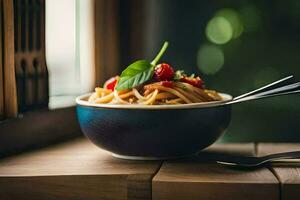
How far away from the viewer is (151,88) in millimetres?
1149

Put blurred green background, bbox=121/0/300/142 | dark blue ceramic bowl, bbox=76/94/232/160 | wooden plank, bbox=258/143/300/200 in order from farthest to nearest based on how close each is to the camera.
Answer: blurred green background, bbox=121/0/300/142 → dark blue ceramic bowl, bbox=76/94/232/160 → wooden plank, bbox=258/143/300/200

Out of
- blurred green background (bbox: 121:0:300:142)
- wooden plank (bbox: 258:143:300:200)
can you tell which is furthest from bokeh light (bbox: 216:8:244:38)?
wooden plank (bbox: 258:143:300:200)

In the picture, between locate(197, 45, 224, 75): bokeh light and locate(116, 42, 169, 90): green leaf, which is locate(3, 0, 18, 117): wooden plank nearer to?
locate(116, 42, 169, 90): green leaf

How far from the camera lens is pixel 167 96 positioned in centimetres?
114

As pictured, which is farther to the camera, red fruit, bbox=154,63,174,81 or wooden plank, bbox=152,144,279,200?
red fruit, bbox=154,63,174,81

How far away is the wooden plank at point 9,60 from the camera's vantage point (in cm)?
116

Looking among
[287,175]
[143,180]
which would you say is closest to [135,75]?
[143,180]

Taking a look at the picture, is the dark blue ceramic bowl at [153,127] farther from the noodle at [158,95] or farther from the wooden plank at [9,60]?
the wooden plank at [9,60]

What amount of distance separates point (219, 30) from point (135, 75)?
0.53 meters

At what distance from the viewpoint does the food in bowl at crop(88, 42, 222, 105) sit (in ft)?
3.69

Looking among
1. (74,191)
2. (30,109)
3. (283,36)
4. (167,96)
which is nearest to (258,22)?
(283,36)

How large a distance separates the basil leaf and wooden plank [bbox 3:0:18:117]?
24 cm

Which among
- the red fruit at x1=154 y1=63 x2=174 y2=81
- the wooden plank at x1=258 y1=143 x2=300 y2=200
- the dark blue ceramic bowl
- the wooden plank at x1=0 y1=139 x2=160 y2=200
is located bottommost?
the wooden plank at x1=0 y1=139 x2=160 y2=200

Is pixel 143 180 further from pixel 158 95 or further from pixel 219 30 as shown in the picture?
pixel 219 30
